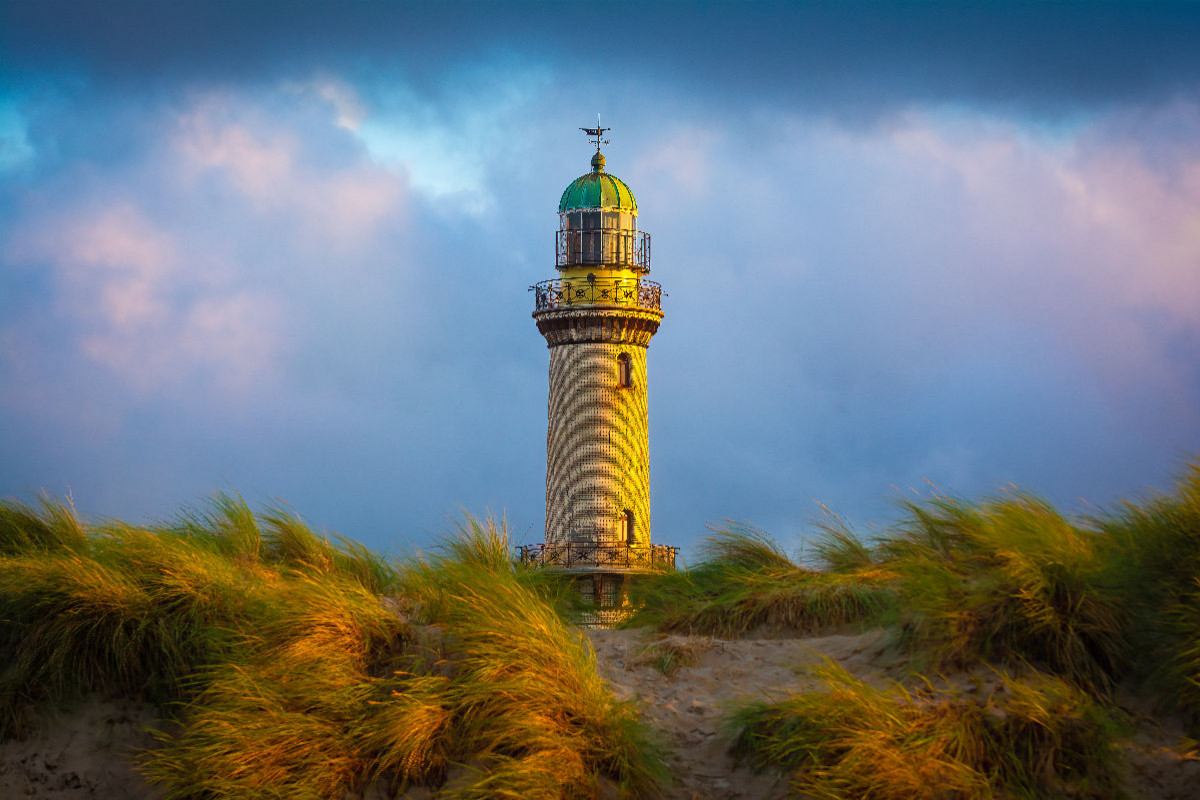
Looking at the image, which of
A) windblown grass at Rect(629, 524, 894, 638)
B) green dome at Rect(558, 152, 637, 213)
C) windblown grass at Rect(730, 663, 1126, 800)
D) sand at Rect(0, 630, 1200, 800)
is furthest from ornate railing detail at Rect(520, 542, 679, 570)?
windblown grass at Rect(730, 663, 1126, 800)

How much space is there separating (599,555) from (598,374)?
555 centimetres

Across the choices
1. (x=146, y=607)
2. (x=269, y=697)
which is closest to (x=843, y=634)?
(x=269, y=697)

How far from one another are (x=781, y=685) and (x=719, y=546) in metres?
3.63

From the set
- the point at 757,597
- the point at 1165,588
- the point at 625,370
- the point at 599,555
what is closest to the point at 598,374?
the point at 625,370

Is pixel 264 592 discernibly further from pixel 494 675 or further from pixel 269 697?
pixel 494 675

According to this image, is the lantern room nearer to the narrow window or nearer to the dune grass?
the narrow window

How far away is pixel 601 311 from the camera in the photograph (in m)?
42.5

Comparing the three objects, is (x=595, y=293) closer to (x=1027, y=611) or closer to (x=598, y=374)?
(x=598, y=374)

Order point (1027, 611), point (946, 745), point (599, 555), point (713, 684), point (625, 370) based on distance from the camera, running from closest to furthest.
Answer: point (946, 745) → point (1027, 611) → point (713, 684) → point (599, 555) → point (625, 370)

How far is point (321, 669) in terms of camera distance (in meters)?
11.4

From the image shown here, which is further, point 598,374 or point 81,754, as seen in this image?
point 598,374

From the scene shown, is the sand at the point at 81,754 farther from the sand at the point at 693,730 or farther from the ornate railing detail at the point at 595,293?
the ornate railing detail at the point at 595,293

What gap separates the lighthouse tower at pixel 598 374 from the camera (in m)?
42.5

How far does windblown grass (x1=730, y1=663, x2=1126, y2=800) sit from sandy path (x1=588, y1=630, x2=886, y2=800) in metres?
0.46
